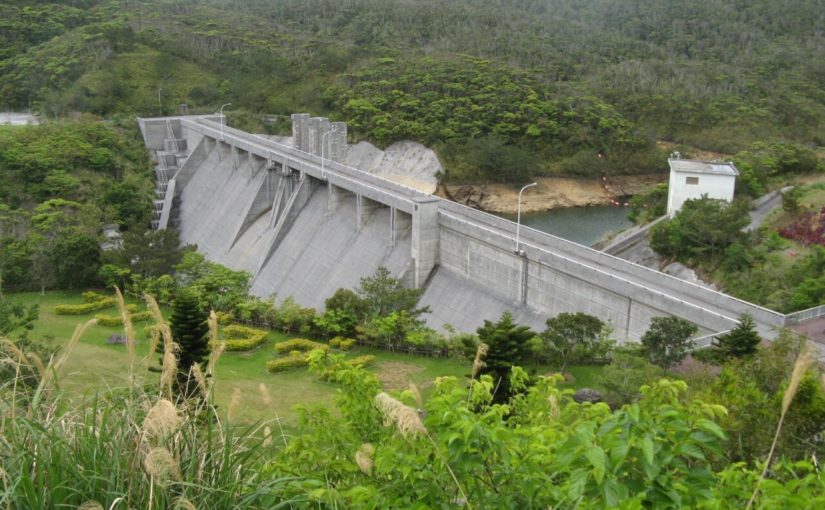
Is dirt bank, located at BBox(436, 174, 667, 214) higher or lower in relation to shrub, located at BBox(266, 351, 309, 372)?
lower

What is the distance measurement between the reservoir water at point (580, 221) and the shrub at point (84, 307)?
28368mm

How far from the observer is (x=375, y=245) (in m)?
31.8

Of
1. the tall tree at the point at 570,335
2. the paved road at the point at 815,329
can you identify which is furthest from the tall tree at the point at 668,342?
the paved road at the point at 815,329

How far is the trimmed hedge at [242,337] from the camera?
89.7 ft

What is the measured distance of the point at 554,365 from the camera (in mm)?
22344

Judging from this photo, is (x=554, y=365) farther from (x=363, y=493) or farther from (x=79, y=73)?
(x=79, y=73)

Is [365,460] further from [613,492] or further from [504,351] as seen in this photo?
[504,351]

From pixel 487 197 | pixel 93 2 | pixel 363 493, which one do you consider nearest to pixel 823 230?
pixel 487 197

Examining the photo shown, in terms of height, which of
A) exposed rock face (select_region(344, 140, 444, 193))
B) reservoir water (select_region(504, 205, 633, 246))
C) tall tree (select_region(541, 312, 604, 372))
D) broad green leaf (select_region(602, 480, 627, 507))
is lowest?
reservoir water (select_region(504, 205, 633, 246))

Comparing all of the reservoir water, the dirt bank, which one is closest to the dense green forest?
the dirt bank

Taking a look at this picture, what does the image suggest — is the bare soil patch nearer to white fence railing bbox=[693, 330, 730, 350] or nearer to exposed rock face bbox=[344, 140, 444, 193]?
white fence railing bbox=[693, 330, 730, 350]

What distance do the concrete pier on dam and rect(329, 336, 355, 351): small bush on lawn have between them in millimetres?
3129

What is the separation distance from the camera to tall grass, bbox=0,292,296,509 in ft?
16.2

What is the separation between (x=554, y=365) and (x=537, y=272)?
12.3 feet
